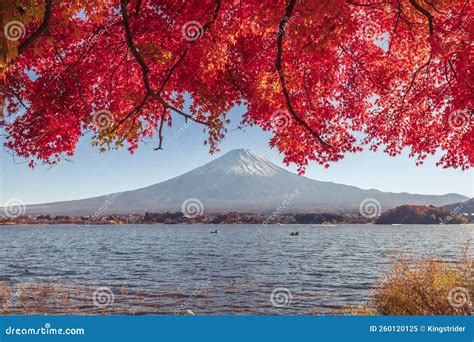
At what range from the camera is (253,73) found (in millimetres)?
13117

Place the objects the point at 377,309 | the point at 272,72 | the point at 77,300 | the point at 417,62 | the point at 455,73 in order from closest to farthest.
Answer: the point at 272,72 → the point at 455,73 → the point at 377,309 → the point at 417,62 → the point at 77,300

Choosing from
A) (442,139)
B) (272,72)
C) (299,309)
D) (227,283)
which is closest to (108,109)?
(272,72)

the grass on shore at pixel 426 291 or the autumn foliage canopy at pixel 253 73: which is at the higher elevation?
the autumn foliage canopy at pixel 253 73

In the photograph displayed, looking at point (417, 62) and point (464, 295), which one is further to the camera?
point (417, 62)

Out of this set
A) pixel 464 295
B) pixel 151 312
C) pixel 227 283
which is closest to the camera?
pixel 464 295

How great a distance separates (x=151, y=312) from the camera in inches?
889

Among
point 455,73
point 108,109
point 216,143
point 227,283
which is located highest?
point 455,73

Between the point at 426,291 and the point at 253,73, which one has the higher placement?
the point at 253,73

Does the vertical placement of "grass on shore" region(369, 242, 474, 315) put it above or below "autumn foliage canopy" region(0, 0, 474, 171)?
below

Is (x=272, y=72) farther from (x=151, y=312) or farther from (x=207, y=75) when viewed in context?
(x=151, y=312)

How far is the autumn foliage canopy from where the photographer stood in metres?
10.5

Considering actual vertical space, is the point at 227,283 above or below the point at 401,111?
below

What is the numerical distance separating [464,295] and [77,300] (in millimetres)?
19618

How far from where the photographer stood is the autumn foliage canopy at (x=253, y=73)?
10.5m
